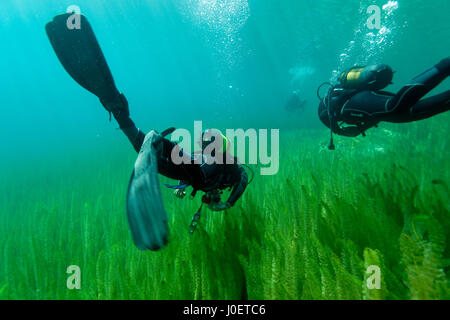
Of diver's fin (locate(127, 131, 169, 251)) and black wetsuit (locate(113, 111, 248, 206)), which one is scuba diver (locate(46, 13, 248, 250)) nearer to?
black wetsuit (locate(113, 111, 248, 206))

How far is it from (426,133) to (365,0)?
21.3 m

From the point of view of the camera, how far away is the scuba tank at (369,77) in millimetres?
2797

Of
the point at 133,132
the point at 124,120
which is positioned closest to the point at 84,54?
the point at 124,120

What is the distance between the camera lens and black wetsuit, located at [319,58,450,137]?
2.44m

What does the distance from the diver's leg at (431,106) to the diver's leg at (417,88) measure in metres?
0.09

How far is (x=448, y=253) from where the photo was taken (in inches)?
49.1

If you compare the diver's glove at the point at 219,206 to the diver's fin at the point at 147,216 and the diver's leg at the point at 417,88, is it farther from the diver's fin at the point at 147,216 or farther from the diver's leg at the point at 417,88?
the diver's leg at the point at 417,88

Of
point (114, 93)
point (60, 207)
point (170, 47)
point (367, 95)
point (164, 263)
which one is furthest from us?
point (170, 47)

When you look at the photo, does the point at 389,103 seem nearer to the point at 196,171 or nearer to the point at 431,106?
the point at 431,106

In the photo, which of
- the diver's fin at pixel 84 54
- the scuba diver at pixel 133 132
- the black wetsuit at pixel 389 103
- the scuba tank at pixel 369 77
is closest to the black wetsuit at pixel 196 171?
the scuba diver at pixel 133 132

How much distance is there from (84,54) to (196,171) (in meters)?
1.52
